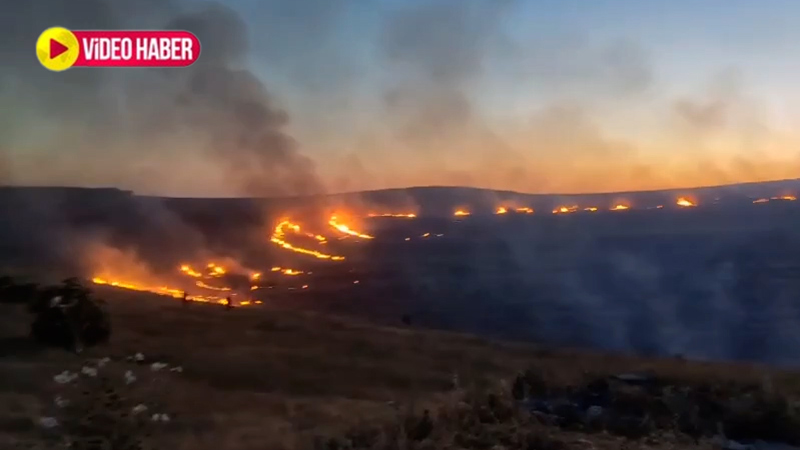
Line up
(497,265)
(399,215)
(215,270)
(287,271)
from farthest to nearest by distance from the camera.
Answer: (399,215), (497,265), (287,271), (215,270)

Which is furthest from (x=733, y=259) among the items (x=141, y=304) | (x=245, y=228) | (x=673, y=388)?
(x=673, y=388)

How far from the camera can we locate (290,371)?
65.0 ft

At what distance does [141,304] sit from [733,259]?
176ft

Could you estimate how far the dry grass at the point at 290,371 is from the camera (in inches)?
475

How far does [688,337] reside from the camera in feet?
119

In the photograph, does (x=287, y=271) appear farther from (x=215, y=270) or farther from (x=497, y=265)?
(x=497, y=265)

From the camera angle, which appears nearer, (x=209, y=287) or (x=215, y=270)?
(x=209, y=287)

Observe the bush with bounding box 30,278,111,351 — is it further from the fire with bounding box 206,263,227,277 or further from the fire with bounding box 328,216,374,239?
the fire with bounding box 328,216,374,239

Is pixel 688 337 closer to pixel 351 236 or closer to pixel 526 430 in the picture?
pixel 526 430

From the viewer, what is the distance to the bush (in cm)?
2033

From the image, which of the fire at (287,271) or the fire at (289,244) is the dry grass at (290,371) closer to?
the fire at (287,271)

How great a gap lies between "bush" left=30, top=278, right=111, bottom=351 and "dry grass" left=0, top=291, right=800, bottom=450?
49cm

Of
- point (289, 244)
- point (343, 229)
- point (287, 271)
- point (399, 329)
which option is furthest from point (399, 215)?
point (399, 329)

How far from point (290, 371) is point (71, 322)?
5.89 m
